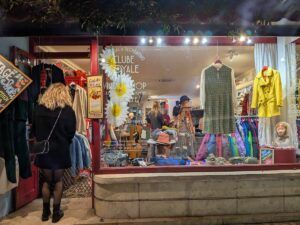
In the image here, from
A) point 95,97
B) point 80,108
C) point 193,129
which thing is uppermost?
point 95,97

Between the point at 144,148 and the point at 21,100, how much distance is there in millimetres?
1907

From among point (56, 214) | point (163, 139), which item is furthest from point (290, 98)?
point (56, 214)

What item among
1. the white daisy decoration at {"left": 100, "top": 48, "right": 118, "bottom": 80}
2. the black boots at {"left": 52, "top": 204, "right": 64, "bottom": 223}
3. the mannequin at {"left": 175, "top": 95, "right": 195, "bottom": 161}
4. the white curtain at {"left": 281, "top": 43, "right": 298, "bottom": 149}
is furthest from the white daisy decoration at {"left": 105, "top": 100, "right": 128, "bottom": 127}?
the white curtain at {"left": 281, "top": 43, "right": 298, "bottom": 149}

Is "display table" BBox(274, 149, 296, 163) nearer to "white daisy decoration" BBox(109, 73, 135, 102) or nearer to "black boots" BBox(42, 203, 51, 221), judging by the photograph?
"white daisy decoration" BBox(109, 73, 135, 102)

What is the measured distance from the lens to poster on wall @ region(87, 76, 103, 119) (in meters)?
4.36

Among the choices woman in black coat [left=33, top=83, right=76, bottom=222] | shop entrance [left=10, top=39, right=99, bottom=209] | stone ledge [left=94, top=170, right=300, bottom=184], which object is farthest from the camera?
shop entrance [left=10, top=39, right=99, bottom=209]

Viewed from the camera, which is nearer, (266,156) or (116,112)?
(116,112)

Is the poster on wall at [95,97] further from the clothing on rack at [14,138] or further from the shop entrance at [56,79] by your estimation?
the clothing on rack at [14,138]

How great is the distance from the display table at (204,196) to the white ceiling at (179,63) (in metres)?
1.43

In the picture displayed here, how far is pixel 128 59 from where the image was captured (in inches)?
185

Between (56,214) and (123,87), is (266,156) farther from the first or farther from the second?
(56,214)

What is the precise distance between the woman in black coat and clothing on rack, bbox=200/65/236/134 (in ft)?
7.06

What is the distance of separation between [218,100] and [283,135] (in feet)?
3.96

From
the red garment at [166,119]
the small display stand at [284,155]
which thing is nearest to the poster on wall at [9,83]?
the red garment at [166,119]
